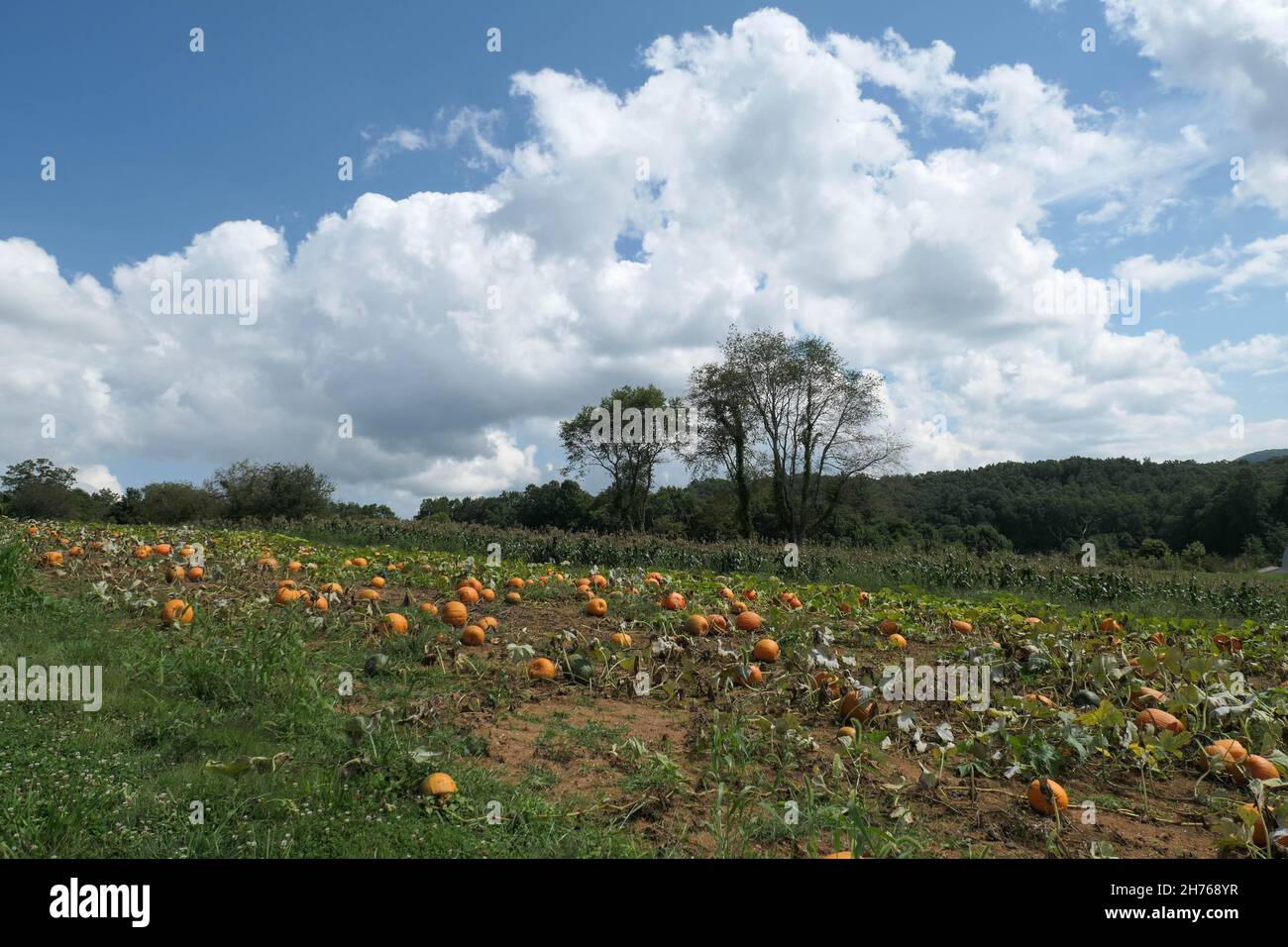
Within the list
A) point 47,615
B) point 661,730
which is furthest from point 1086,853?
point 47,615

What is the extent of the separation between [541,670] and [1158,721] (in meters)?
3.41

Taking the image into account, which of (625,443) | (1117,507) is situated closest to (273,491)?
(625,443)

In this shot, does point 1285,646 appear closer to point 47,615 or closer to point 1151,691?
point 1151,691

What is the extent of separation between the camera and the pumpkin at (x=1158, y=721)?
3.89 metres

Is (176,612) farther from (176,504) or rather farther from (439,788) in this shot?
(176,504)

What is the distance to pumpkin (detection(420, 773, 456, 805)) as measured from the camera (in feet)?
9.71

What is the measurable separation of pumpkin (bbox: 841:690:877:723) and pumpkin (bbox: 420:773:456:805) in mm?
2151

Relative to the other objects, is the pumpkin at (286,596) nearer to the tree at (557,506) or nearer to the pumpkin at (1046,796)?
the pumpkin at (1046,796)

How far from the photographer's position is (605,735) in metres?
3.79

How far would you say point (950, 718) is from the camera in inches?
164

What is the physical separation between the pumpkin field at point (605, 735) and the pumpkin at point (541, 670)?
2 centimetres

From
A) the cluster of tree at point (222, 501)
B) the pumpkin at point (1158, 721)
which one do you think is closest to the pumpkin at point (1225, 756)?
the pumpkin at point (1158, 721)
